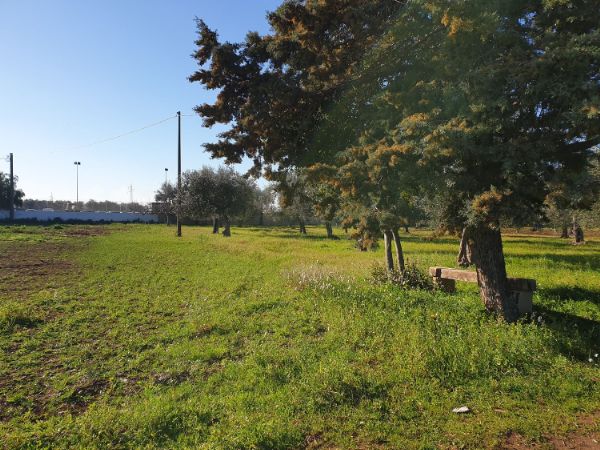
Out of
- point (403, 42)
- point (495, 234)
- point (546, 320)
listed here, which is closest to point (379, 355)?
point (495, 234)

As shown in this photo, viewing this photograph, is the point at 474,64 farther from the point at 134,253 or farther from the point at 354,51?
the point at 134,253

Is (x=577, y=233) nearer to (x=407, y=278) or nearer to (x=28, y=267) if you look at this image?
(x=407, y=278)

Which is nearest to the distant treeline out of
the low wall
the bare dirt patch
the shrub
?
the low wall

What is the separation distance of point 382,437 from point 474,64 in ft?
18.3

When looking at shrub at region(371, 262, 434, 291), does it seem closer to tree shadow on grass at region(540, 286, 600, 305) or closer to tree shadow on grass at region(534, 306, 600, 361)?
tree shadow on grass at region(540, 286, 600, 305)

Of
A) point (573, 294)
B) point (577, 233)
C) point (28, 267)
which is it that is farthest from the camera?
point (577, 233)

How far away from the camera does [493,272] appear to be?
8086 mm

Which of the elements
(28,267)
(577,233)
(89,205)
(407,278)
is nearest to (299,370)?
(407,278)

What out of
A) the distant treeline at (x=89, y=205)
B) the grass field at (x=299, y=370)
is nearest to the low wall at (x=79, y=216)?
the distant treeline at (x=89, y=205)

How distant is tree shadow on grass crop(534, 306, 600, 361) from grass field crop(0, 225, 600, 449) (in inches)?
1.2

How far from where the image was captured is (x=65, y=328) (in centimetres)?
841

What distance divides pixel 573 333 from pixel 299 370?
4.77 m

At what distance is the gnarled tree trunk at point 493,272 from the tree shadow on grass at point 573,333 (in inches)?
29.2

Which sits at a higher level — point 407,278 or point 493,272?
point 493,272
